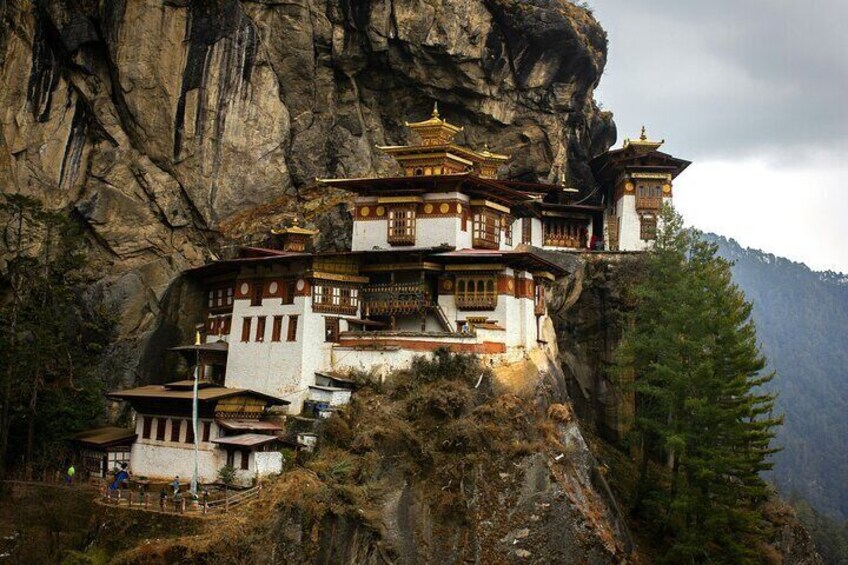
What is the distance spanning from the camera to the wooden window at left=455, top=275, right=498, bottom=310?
140 ft

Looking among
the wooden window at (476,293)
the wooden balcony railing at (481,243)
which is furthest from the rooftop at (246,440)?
the wooden balcony railing at (481,243)

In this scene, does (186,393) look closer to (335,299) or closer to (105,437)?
(105,437)

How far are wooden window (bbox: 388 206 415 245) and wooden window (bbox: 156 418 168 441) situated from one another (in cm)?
1465

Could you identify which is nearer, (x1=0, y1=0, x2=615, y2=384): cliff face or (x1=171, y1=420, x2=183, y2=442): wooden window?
(x1=171, y1=420, x2=183, y2=442): wooden window

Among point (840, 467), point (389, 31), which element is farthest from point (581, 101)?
point (840, 467)

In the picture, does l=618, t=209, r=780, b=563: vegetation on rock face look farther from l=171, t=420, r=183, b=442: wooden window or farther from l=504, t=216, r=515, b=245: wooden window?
l=171, t=420, r=183, b=442: wooden window

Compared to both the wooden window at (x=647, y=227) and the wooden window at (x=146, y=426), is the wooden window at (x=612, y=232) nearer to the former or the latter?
the wooden window at (x=647, y=227)

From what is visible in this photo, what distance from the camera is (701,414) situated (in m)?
40.0

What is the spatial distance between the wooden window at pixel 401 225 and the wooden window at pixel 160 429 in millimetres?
14650

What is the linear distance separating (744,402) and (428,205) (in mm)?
17348

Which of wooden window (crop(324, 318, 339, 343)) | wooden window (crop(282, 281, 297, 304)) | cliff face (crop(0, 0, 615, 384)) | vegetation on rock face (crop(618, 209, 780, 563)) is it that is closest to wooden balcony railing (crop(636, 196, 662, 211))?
cliff face (crop(0, 0, 615, 384))

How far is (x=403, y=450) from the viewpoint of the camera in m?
35.7

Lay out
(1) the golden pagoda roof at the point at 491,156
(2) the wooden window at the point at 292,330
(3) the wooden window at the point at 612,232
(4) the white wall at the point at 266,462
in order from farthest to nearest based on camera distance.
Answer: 1. (3) the wooden window at the point at 612,232
2. (1) the golden pagoda roof at the point at 491,156
3. (2) the wooden window at the point at 292,330
4. (4) the white wall at the point at 266,462

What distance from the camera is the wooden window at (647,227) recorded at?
56.6 metres
